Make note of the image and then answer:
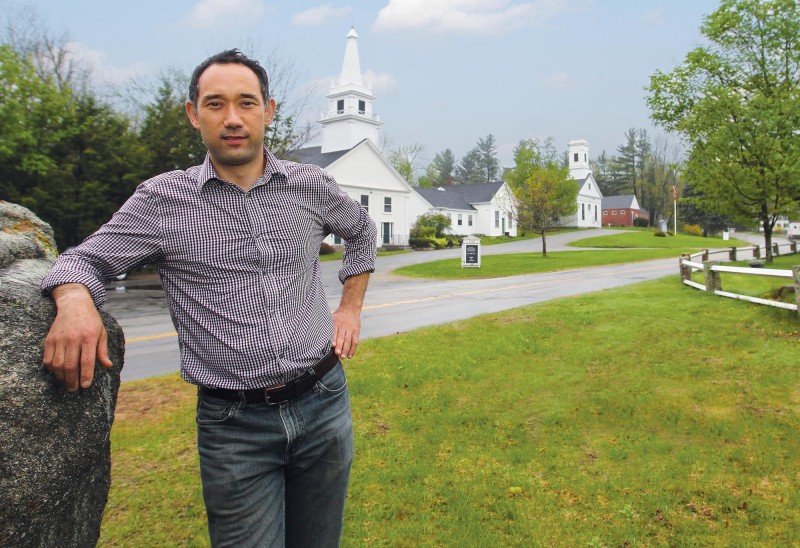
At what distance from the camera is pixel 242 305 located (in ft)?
7.13

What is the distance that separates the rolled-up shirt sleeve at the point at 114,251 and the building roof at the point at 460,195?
2369 inches

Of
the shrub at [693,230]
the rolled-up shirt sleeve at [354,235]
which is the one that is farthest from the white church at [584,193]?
the rolled-up shirt sleeve at [354,235]

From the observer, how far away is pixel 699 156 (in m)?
21.9

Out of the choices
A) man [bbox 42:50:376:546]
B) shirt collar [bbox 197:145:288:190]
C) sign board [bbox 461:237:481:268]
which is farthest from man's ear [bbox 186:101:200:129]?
sign board [bbox 461:237:481:268]

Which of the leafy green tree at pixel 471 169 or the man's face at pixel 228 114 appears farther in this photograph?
the leafy green tree at pixel 471 169

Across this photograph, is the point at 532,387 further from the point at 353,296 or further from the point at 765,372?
the point at 353,296

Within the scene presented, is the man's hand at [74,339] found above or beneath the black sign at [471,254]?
above

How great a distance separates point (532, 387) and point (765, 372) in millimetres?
2729

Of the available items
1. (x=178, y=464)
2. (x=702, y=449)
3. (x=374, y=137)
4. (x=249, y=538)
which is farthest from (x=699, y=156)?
(x=374, y=137)

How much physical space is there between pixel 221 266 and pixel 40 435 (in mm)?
786

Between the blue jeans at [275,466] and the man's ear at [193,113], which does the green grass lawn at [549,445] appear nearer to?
the blue jeans at [275,466]

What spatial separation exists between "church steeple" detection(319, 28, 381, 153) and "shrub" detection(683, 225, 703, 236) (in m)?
43.6

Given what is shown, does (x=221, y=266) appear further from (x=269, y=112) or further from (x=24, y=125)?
(x=24, y=125)

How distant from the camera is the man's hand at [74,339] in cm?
184
